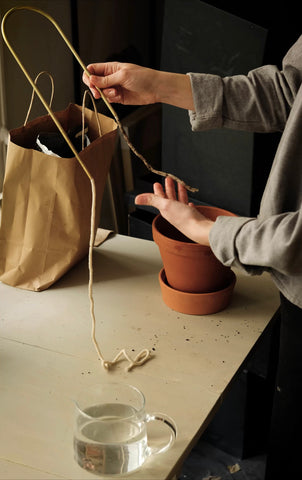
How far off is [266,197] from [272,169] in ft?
0.16

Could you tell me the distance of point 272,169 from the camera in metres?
1.10

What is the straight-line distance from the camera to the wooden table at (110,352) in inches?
38.0

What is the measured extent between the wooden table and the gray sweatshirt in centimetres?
20

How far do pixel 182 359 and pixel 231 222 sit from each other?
265 mm

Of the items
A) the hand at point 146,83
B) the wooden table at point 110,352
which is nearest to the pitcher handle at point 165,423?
the wooden table at point 110,352

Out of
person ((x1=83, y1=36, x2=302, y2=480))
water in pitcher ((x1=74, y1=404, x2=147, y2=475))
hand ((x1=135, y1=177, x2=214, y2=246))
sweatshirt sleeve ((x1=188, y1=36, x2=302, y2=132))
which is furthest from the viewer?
sweatshirt sleeve ((x1=188, y1=36, x2=302, y2=132))

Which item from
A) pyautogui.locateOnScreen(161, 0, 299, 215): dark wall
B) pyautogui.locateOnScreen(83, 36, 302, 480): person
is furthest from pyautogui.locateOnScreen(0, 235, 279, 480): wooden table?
pyautogui.locateOnScreen(161, 0, 299, 215): dark wall

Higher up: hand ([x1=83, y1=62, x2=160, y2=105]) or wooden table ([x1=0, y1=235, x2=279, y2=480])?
hand ([x1=83, y1=62, x2=160, y2=105])

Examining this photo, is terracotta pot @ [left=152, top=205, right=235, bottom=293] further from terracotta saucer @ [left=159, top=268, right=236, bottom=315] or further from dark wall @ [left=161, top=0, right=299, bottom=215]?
dark wall @ [left=161, top=0, right=299, bottom=215]

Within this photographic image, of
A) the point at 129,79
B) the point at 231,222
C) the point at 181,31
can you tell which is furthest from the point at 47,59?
the point at 231,222

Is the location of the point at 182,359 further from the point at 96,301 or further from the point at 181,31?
the point at 181,31

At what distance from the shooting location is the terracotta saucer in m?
1.30

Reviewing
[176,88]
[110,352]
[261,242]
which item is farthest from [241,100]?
[110,352]

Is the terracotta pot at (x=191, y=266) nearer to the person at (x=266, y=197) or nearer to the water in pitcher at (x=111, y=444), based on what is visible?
the person at (x=266, y=197)
